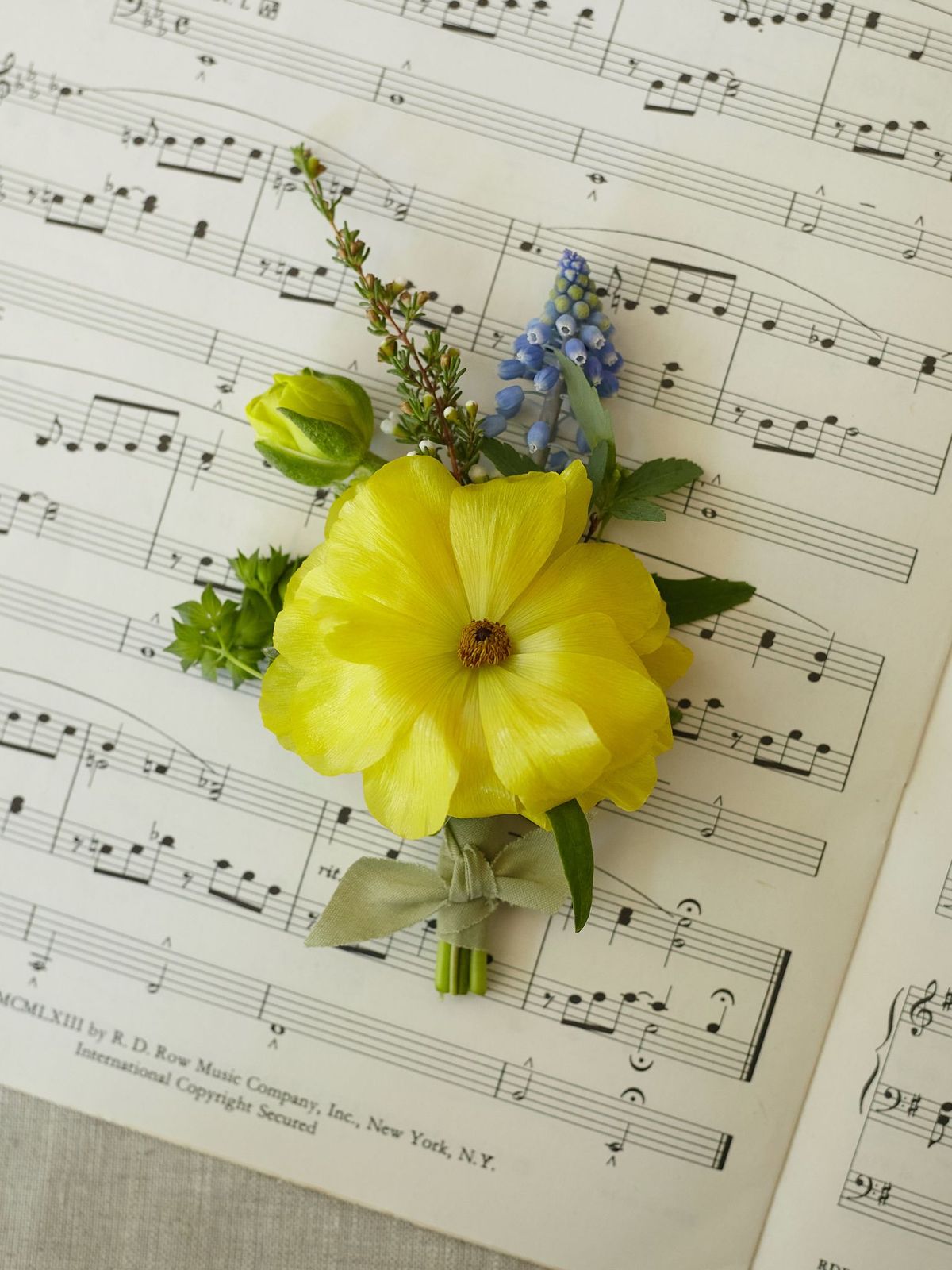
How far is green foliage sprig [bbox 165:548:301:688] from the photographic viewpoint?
31.6 inches

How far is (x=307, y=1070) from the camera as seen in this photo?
2.80ft

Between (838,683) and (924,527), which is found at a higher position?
(924,527)

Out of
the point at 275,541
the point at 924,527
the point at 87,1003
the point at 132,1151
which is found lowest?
the point at 132,1151

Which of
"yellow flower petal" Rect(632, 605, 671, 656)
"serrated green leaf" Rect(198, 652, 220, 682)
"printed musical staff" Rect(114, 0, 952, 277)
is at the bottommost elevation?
"serrated green leaf" Rect(198, 652, 220, 682)

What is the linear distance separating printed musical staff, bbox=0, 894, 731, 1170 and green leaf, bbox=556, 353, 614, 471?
556 millimetres

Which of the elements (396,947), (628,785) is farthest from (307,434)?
(396,947)

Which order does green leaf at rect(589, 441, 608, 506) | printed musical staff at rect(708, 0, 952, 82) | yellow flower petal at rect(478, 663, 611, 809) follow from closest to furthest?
yellow flower petal at rect(478, 663, 611, 809) → green leaf at rect(589, 441, 608, 506) → printed musical staff at rect(708, 0, 952, 82)

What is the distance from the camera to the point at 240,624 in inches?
31.7

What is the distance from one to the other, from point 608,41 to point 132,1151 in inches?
45.2

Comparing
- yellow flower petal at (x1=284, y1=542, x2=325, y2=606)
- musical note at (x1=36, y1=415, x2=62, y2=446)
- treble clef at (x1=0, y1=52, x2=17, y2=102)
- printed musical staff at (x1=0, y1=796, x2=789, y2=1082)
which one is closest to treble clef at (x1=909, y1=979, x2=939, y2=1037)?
printed musical staff at (x1=0, y1=796, x2=789, y2=1082)

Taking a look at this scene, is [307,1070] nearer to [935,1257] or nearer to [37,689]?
[37,689]

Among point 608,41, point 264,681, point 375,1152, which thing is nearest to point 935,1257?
point 375,1152

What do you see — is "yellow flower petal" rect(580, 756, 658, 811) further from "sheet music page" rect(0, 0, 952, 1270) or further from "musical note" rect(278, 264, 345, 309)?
"musical note" rect(278, 264, 345, 309)

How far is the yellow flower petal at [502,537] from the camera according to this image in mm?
658
